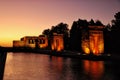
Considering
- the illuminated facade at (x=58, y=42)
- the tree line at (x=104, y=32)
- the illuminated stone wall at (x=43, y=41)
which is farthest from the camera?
the illuminated stone wall at (x=43, y=41)

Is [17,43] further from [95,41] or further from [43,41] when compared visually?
[95,41]

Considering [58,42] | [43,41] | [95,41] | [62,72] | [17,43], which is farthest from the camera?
[17,43]

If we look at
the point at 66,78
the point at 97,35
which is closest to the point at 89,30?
the point at 97,35

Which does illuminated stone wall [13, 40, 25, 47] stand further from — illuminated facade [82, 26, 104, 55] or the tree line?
illuminated facade [82, 26, 104, 55]

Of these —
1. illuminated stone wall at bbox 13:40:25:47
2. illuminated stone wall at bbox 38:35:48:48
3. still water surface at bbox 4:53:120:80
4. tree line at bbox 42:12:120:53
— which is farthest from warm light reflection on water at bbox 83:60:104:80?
illuminated stone wall at bbox 13:40:25:47

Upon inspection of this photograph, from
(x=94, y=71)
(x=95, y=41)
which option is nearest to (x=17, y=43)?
(x=95, y=41)

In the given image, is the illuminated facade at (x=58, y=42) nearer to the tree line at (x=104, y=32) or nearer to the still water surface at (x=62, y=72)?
the tree line at (x=104, y=32)

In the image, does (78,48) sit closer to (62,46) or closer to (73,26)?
(62,46)

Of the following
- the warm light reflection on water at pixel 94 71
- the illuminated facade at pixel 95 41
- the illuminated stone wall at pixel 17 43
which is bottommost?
the warm light reflection on water at pixel 94 71

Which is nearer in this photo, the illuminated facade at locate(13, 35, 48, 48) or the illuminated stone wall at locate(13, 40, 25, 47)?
the illuminated facade at locate(13, 35, 48, 48)

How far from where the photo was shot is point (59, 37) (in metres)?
37.4

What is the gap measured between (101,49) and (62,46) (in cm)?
1442

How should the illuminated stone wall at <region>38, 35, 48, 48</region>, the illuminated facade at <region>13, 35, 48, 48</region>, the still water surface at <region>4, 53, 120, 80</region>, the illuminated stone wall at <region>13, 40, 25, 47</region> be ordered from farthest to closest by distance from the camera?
the illuminated stone wall at <region>13, 40, 25, 47</region>
the illuminated facade at <region>13, 35, 48, 48</region>
the illuminated stone wall at <region>38, 35, 48, 48</region>
the still water surface at <region>4, 53, 120, 80</region>

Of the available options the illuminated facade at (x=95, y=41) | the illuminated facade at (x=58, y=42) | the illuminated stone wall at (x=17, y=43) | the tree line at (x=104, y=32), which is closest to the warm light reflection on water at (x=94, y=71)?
the illuminated facade at (x=95, y=41)
